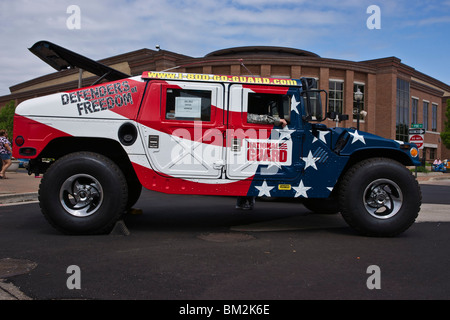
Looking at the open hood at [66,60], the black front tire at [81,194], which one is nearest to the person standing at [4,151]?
the open hood at [66,60]

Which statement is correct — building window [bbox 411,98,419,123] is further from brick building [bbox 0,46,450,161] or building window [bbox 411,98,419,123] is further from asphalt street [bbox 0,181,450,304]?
asphalt street [bbox 0,181,450,304]

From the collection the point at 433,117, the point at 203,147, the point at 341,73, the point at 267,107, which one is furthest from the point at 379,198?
the point at 433,117

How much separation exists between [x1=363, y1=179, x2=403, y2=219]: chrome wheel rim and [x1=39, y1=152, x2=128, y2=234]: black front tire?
11.0ft

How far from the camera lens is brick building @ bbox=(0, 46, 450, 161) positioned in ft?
118

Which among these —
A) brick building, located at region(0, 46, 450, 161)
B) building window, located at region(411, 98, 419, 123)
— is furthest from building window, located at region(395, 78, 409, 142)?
building window, located at region(411, 98, 419, 123)

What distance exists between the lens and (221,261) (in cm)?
395

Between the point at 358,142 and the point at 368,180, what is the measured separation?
55 centimetres

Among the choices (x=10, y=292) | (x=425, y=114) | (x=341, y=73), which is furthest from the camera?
(x=425, y=114)

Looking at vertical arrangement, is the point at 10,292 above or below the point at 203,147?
below

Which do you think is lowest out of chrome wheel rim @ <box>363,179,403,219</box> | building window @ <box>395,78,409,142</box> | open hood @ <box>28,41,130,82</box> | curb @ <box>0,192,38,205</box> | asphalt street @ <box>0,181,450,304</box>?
asphalt street @ <box>0,181,450,304</box>

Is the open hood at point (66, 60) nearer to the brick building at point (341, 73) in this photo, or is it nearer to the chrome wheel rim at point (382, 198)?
the chrome wheel rim at point (382, 198)

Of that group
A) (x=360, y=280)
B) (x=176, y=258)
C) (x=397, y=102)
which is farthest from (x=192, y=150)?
(x=397, y=102)

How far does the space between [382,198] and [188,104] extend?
3.00m

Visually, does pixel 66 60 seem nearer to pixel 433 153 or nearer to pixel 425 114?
pixel 425 114
